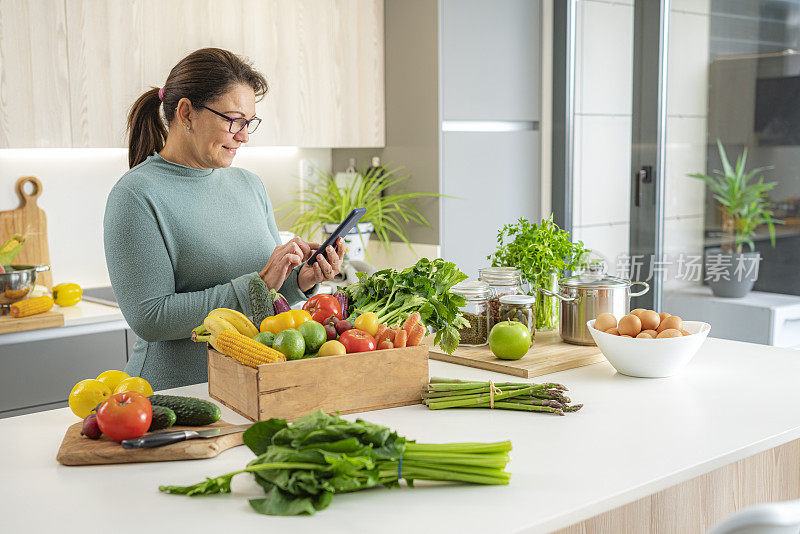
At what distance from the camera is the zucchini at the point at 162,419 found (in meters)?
1.42

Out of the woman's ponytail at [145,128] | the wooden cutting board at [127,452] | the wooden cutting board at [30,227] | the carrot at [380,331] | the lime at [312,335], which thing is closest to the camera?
the wooden cutting board at [127,452]

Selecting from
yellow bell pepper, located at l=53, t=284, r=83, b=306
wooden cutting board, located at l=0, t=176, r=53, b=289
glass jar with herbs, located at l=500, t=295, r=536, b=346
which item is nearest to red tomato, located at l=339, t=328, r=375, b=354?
glass jar with herbs, located at l=500, t=295, r=536, b=346

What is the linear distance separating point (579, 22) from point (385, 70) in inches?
42.7

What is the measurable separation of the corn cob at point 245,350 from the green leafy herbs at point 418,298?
0.31m

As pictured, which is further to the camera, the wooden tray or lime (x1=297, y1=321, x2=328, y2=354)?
the wooden tray

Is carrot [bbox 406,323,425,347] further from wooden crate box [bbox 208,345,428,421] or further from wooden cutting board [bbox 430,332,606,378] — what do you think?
wooden cutting board [bbox 430,332,606,378]

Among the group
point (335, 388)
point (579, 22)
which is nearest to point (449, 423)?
point (335, 388)

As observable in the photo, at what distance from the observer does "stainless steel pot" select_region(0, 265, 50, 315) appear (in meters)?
2.82

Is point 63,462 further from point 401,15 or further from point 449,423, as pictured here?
point 401,15

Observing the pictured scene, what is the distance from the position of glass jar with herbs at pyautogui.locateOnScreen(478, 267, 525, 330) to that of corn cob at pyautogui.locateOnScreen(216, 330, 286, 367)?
729 mm

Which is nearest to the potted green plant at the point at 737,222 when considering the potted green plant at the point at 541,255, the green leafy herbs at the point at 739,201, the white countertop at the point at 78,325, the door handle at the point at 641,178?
the green leafy herbs at the point at 739,201

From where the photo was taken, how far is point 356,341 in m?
1.61

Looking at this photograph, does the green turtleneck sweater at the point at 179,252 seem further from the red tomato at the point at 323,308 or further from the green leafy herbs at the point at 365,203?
the green leafy herbs at the point at 365,203

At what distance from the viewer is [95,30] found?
10.2 ft
